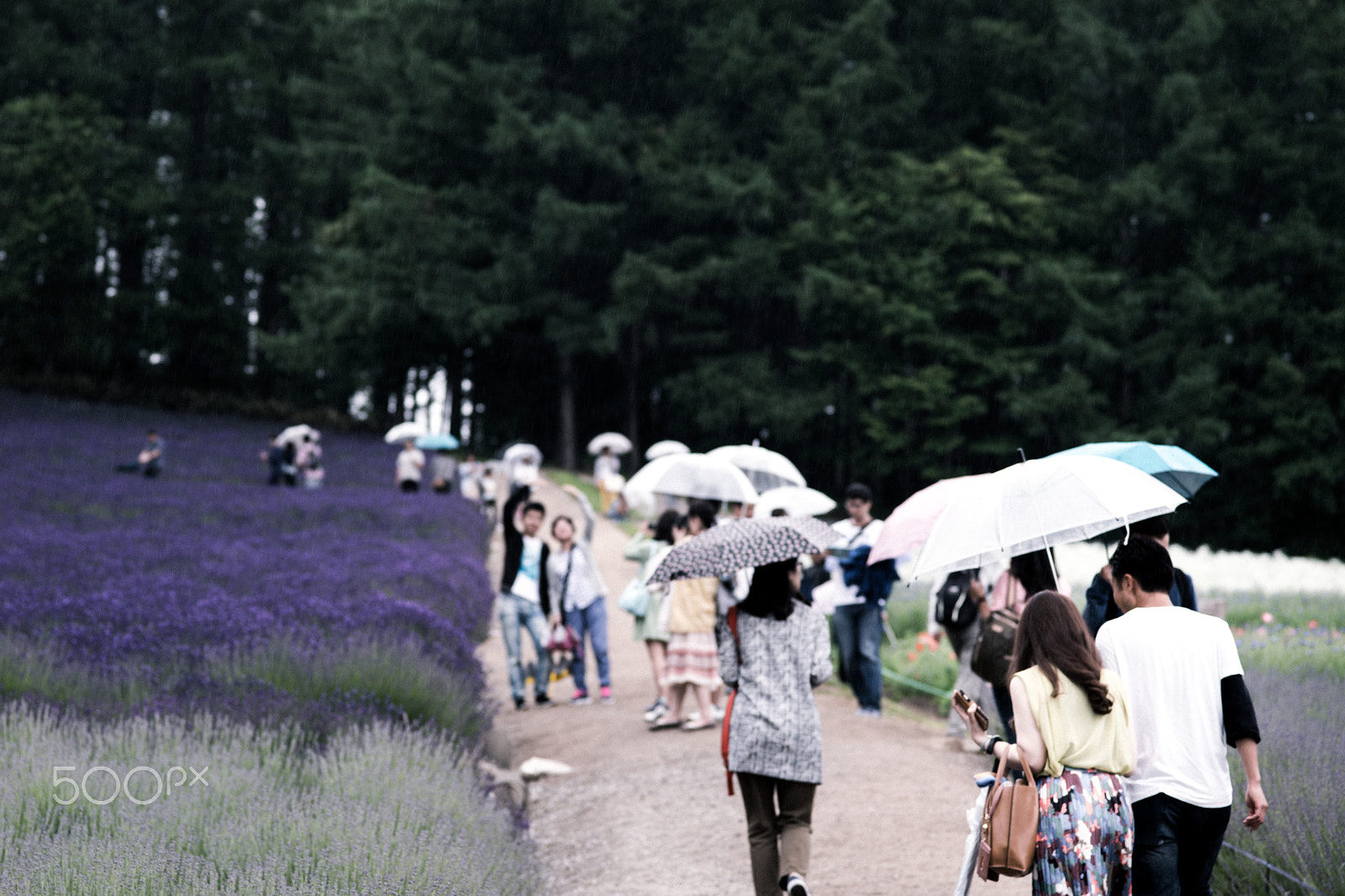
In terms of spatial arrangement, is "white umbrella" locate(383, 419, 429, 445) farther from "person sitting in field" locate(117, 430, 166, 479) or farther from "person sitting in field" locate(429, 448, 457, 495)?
"person sitting in field" locate(117, 430, 166, 479)

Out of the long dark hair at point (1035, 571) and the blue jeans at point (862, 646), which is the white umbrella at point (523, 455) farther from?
the long dark hair at point (1035, 571)

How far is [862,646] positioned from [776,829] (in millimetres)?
4999

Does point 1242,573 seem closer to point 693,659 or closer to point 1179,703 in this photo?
point 693,659

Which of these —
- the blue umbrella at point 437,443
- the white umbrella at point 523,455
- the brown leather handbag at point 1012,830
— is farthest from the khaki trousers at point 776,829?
the blue umbrella at point 437,443

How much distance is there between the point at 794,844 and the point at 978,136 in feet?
148

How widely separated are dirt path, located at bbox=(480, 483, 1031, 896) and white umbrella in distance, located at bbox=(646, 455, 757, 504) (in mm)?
1988

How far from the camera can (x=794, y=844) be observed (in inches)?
224

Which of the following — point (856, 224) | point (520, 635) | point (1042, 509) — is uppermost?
point (856, 224)

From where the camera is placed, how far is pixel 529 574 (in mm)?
11273

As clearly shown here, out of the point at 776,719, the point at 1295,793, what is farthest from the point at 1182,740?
the point at 776,719

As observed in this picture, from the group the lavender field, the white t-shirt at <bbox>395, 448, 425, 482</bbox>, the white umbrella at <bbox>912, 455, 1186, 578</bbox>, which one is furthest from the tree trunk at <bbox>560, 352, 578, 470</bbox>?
the white umbrella at <bbox>912, 455, 1186, 578</bbox>

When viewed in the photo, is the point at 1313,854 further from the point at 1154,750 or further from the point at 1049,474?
the point at 1049,474

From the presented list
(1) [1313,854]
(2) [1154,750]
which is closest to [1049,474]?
(2) [1154,750]

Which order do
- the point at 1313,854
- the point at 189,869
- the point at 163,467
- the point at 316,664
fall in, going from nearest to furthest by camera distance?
the point at 189,869, the point at 1313,854, the point at 316,664, the point at 163,467
